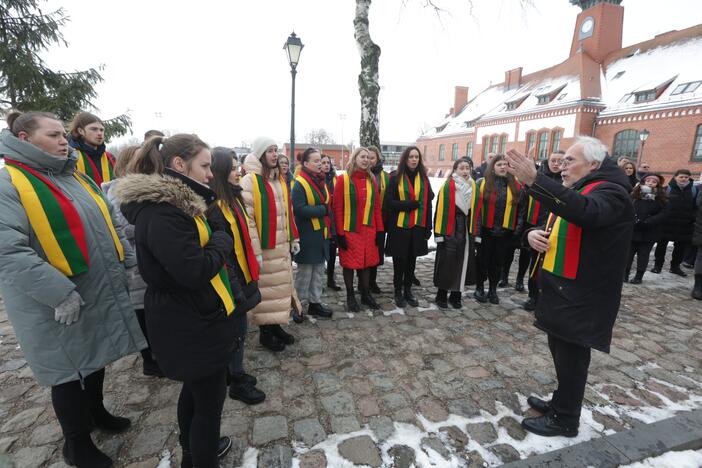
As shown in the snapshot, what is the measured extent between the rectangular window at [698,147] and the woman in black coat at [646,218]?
75.0 feet

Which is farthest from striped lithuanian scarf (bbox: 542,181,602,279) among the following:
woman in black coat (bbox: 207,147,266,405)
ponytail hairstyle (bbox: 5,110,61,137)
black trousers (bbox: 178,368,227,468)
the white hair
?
ponytail hairstyle (bbox: 5,110,61,137)

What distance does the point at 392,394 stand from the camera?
113 inches

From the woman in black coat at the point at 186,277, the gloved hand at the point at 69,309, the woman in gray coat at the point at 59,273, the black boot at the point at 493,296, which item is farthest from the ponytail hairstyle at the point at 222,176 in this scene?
the black boot at the point at 493,296

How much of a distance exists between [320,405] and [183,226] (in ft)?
6.01

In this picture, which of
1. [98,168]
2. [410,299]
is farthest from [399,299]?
[98,168]

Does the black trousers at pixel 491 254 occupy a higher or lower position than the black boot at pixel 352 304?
higher

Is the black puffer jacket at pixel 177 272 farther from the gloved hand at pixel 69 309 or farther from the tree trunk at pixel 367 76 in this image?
the tree trunk at pixel 367 76

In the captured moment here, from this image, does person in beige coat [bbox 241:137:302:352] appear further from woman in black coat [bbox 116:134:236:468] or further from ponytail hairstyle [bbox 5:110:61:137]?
ponytail hairstyle [bbox 5:110:61:137]

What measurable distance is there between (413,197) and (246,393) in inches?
116

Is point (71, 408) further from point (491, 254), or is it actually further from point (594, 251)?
point (491, 254)

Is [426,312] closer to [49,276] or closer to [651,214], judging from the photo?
[49,276]

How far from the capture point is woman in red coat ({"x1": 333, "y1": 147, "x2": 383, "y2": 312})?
429 centimetres

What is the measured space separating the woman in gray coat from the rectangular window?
1214 inches

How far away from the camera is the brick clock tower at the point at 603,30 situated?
102ft
